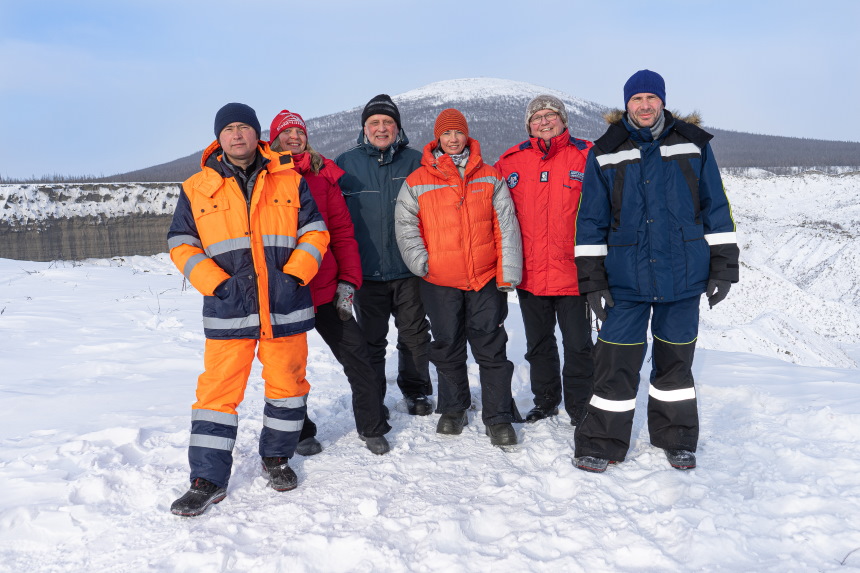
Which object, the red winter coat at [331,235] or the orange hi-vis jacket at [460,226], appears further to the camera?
the orange hi-vis jacket at [460,226]

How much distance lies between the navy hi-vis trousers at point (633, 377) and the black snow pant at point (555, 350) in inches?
18.0

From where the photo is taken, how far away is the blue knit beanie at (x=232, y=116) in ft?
9.96

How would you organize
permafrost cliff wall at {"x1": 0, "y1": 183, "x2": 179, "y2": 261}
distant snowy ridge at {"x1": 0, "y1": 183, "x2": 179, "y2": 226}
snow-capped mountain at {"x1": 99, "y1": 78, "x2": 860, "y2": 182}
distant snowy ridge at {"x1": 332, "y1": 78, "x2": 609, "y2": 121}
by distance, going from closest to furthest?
1. permafrost cliff wall at {"x1": 0, "y1": 183, "x2": 179, "y2": 261}
2. distant snowy ridge at {"x1": 0, "y1": 183, "x2": 179, "y2": 226}
3. snow-capped mountain at {"x1": 99, "y1": 78, "x2": 860, "y2": 182}
4. distant snowy ridge at {"x1": 332, "y1": 78, "x2": 609, "y2": 121}

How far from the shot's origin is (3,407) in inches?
153

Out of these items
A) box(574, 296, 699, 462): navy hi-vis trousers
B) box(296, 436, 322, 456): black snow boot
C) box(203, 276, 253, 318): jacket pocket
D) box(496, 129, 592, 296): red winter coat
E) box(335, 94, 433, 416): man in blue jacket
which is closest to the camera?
box(203, 276, 253, 318): jacket pocket

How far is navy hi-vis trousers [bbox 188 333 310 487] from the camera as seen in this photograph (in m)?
2.96

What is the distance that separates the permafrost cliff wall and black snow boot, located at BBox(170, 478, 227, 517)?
1034 inches

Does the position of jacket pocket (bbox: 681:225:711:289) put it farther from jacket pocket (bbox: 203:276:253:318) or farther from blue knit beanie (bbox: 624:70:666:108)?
jacket pocket (bbox: 203:276:253:318)

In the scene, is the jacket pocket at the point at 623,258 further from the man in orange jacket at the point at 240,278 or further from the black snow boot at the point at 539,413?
the man in orange jacket at the point at 240,278

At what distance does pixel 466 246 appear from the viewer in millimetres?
3596

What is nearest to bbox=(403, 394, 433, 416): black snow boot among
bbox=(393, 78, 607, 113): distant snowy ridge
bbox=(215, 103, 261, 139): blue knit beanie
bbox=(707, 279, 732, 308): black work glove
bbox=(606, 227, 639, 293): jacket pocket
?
bbox=(606, 227, 639, 293): jacket pocket

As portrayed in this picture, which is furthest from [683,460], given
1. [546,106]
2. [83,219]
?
[83,219]

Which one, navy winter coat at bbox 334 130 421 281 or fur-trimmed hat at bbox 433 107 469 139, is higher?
fur-trimmed hat at bbox 433 107 469 139

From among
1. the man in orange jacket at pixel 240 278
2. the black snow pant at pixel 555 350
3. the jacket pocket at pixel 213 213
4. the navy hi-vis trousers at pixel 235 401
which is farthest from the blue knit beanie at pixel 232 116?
the black snow pant at pixel 555 350
